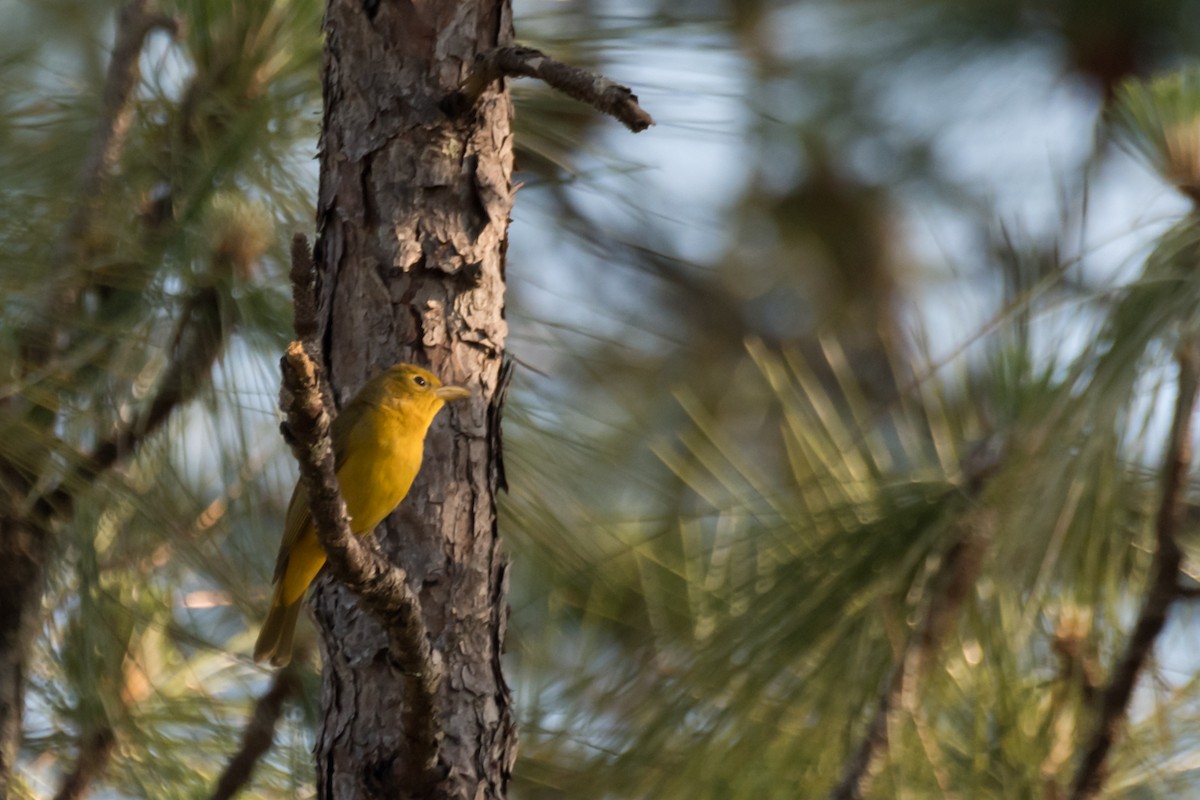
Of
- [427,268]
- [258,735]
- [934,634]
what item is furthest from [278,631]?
[934,634]

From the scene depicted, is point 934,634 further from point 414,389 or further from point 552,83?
point 552,83

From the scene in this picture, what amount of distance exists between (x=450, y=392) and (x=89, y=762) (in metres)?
1.35

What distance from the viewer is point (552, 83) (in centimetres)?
248

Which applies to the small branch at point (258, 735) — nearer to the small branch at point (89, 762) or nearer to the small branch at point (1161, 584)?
the small branch at point (89, 762)

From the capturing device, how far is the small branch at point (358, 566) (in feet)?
5.99

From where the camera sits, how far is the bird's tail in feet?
10.4

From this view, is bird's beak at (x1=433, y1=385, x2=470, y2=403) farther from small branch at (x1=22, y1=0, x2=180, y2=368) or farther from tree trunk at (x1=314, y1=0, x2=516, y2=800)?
small branch at (x1=22, y1=0, x2=180, y2=368)

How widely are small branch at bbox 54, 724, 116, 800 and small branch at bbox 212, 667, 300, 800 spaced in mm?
285

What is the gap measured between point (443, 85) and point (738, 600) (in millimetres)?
1288

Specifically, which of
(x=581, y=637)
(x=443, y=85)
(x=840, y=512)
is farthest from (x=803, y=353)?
(x=443, y=85)

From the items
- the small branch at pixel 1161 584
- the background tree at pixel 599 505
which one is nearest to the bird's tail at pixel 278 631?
the background tree at pixel 599 505

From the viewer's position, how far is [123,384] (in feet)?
10.6

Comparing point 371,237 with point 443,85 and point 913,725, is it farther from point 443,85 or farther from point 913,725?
point 913,725

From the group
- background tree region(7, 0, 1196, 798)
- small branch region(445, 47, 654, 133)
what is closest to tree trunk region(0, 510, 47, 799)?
background tree region(7, 0, 1196, 798)
